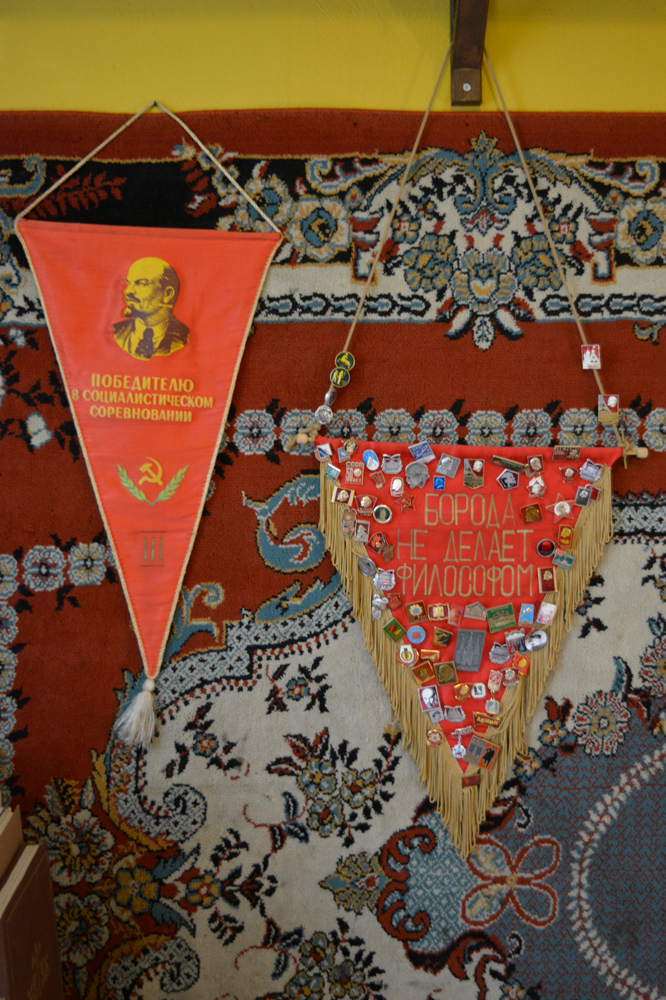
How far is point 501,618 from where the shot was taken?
1600mm

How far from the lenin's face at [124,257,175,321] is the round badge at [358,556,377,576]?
0.79m

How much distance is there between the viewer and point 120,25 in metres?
1.61

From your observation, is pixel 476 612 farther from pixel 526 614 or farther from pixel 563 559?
pixel 563 559

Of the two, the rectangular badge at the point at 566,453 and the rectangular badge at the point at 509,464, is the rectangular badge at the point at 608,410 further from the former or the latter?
the rectangular badge at the point at 509,464

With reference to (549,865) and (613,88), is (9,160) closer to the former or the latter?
(613,88)

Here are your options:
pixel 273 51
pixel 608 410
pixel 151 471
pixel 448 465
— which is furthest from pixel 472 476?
pixel 273 51

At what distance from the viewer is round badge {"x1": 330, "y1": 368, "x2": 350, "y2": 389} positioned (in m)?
1.58

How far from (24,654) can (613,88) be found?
81.0 inches

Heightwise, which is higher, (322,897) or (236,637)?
(236,637)

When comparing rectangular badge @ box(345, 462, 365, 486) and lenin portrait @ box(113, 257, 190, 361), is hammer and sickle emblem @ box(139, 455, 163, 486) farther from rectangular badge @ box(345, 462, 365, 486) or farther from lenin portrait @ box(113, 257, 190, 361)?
rectangular badge @ box(345, 462, 365, 486)

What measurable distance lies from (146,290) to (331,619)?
94 centimetres

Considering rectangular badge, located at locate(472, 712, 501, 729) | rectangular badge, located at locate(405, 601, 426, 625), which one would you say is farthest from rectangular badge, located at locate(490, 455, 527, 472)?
rectangular badge, located at locate(472, 712, 501, 729)

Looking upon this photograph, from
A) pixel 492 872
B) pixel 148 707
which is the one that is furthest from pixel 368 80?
pixel 492 872

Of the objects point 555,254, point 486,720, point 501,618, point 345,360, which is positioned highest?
point 555,254
